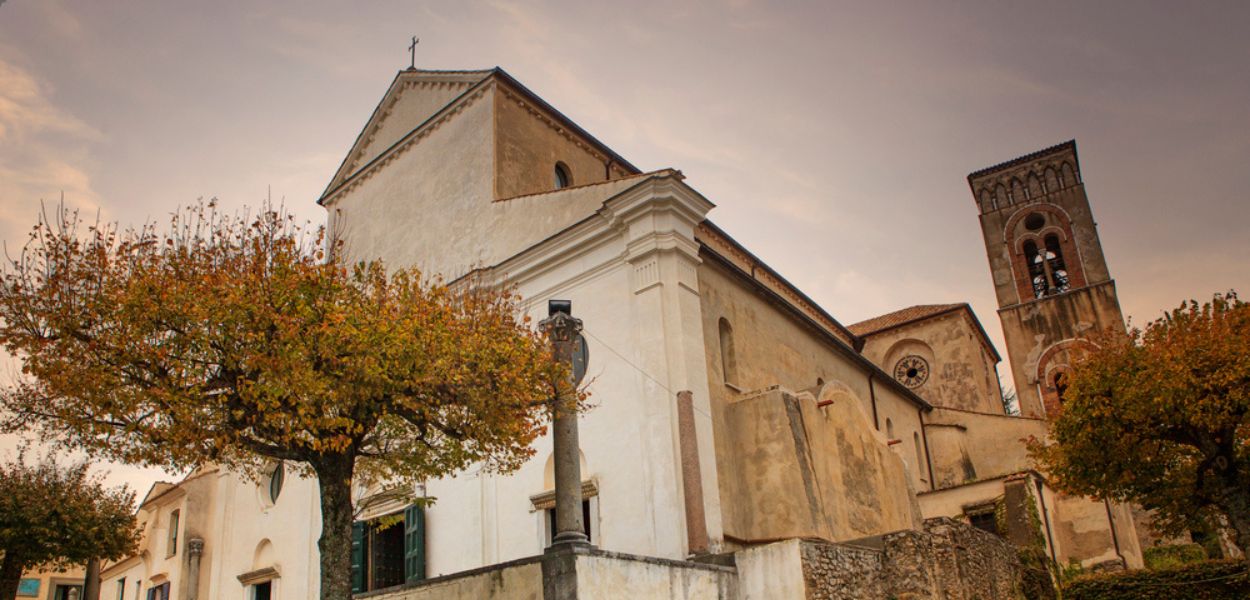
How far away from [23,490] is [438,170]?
12.9 meters

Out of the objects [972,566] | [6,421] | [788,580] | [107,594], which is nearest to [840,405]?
[972,566]

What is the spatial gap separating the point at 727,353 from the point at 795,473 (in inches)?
142

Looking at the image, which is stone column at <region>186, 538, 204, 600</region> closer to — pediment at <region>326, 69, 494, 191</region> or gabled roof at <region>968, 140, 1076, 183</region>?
pediment at <region>326, 69, 494, 191</region>

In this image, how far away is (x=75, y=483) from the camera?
75.0 ft

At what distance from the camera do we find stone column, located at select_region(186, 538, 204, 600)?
25.0 m

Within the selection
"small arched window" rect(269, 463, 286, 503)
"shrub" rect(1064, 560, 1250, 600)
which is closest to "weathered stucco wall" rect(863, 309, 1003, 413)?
"shrub" rect(1064, 560, 1250, 600)

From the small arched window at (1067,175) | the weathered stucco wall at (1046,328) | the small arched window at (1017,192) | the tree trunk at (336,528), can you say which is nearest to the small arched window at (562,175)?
the tree trunk at (336,528)

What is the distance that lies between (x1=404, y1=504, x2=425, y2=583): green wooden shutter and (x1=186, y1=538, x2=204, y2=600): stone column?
892 centimetres

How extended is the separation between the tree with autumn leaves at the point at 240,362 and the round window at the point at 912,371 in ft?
93.0

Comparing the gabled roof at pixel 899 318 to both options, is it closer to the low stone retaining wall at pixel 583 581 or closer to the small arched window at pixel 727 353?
the small arched window at pixel 727 353

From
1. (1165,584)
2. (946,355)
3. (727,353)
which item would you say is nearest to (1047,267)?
(946,355)

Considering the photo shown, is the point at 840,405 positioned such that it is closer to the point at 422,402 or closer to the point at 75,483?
the point at 422,402

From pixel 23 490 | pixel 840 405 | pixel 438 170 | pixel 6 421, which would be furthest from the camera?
pixel 438 170

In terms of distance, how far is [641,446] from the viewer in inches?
666
